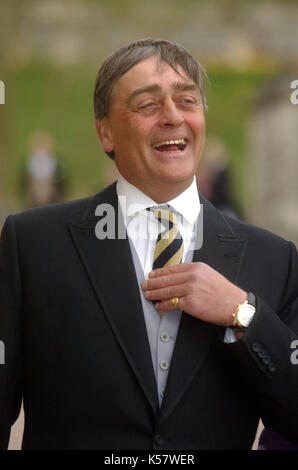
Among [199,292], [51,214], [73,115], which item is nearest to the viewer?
[199,292]

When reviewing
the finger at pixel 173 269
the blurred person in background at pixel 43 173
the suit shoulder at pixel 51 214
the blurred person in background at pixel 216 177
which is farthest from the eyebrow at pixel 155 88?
the blurred person in background at pixel 43 173

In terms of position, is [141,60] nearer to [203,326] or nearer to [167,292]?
[167,292]

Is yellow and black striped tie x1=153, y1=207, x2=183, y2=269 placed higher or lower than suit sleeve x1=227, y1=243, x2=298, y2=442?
higher

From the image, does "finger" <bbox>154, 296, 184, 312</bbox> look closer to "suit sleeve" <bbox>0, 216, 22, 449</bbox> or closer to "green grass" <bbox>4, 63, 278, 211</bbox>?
"suit sleeve" <bbox>0, 216, 22, 449</bbox>

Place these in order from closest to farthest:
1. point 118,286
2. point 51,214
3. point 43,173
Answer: point 118,286
point 51,214
point 43,173

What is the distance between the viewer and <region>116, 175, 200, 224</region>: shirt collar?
8.34 feet

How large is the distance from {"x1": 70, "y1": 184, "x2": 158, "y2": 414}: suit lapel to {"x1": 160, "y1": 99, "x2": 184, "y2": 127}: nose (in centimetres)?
33

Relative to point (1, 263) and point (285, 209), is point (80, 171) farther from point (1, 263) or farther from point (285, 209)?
point (1, 263)

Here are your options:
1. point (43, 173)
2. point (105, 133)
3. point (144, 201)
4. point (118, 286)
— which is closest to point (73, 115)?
point (43, 173)

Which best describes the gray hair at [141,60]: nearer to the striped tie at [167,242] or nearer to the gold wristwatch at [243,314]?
the striped tie at [167,242]

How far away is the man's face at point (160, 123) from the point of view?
7.97ft

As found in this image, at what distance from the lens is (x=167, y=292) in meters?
2.39

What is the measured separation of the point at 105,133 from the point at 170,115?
1.03ft

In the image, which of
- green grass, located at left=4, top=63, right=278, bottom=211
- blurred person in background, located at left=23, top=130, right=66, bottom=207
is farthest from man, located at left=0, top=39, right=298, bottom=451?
green grass, located at left=4, top=63, right=278, bottom=211
